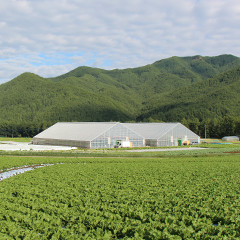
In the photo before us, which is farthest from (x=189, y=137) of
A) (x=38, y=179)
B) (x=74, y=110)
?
(x=74, y=110)

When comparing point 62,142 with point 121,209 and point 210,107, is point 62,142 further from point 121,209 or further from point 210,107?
point 210,107

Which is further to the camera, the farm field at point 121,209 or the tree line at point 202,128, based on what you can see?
the tree line at point 202,128

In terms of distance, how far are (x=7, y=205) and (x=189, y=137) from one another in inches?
2350

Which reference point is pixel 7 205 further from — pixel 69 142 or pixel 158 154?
pixel 69 142

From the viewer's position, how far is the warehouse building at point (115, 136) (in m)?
59.7

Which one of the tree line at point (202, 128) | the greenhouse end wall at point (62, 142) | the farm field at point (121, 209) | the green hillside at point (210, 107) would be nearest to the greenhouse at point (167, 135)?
the greenhouse end wall at point (62, 142)

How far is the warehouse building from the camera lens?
59688 mm

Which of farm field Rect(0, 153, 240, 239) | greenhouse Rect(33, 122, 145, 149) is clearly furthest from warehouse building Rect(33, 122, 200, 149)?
farm field Rect(0, 153, 240, 239)

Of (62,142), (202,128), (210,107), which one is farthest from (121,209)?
(210,107)

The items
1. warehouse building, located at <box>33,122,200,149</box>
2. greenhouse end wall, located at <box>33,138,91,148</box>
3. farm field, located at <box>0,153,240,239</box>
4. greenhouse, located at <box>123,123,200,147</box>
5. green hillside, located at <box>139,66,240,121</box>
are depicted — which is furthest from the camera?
green hillside, located at <box>139,66,240,121</box>

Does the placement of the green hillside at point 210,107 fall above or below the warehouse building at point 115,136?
above

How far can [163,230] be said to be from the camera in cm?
1098

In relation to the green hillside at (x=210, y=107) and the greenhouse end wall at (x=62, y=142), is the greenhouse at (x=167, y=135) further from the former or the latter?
the green hillside at (x=210, y=107)

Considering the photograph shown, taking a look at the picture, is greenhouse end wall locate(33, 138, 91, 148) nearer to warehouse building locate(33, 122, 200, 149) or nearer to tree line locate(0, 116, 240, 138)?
warehouse building locate(33, 122, 200, 149)
